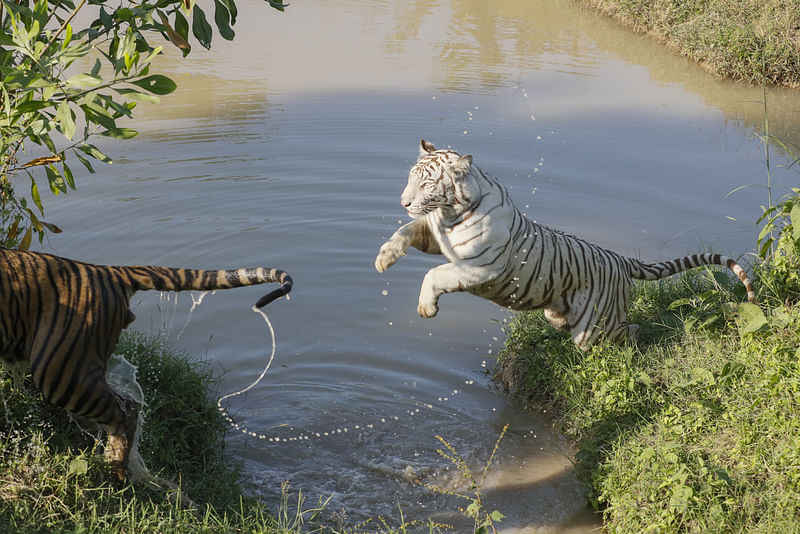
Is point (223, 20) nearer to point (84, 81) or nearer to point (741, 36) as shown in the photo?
point (84, 81)

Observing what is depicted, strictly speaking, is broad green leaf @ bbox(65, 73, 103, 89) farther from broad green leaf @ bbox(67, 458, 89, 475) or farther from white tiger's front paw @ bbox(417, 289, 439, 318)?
white tiger's front paw @ bbox(417, 289, 439, 318)

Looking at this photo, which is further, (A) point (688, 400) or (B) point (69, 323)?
(A) point (688, 400)

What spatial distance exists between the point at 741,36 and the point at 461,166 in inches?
383

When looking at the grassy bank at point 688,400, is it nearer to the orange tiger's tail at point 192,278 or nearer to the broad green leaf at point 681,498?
the broad green leaf at point 681,498

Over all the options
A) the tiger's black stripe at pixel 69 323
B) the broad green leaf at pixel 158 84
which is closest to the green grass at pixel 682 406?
the tiger's black stripe at pixel 69 323

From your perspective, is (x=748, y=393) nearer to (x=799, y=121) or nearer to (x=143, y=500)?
(x=143, y=500)

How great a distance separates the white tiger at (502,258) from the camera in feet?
15.0

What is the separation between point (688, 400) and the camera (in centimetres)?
498

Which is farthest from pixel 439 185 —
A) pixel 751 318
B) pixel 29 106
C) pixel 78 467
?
pixel 78 467

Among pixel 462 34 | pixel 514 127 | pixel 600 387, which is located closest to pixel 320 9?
pixel 462 34

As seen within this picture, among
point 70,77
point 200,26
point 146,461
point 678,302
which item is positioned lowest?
point 146,461

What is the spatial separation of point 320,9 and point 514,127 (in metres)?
6.91

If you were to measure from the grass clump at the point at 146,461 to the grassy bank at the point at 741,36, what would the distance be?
33.0ft

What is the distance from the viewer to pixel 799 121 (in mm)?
11375
